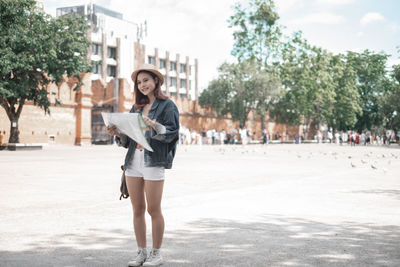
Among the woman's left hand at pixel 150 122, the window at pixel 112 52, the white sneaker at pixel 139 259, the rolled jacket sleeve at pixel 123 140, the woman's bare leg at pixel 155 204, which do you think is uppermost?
the window at pixel 112 52

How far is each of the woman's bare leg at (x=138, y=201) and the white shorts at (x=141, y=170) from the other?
0.17ft

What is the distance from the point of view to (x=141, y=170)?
4.07 metres

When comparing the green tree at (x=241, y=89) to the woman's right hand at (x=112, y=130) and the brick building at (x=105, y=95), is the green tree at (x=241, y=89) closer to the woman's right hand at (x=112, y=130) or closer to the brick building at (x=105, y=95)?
the brick building at (x=105, y=95)

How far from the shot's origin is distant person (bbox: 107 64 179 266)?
400 cm

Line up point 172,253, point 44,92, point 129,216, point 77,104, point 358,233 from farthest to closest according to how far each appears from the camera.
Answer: point 77,104, point 44,92, point 129,216, point 358,233, point 172,253

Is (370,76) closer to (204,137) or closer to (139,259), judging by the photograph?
(204,137)

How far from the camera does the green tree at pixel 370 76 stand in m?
75.1

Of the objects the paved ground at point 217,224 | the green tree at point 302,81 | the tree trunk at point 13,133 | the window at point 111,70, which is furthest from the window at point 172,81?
the paved ground at point 217,224

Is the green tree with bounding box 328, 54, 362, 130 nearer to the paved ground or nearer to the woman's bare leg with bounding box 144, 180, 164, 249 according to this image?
the paved ground

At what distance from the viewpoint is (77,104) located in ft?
137

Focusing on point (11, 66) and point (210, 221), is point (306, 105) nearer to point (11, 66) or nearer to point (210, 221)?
point (11, 66)

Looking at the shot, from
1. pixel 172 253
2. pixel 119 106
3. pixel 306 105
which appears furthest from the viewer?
pixel 306 105

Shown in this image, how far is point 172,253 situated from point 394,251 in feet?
6.88

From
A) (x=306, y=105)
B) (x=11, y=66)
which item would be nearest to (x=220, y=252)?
(x=11, y=66)
